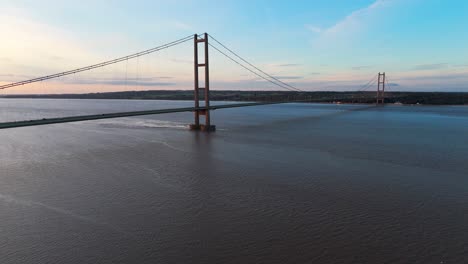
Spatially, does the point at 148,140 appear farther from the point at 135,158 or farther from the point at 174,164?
the point at 174,164

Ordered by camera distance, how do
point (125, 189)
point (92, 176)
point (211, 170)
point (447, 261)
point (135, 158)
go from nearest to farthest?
point (447, 261) → point (125, 189) → point (92, 176) → point (211, 170) → point (135, 158)

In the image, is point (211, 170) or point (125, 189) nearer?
point (125, 189)

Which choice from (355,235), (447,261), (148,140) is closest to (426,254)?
(447,261)

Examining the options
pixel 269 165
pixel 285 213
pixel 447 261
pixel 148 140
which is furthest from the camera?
pixel 148 140

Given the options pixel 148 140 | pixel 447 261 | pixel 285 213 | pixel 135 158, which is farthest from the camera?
pixel 148 140

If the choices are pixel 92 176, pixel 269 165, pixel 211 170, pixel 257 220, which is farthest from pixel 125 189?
pixel 269 165

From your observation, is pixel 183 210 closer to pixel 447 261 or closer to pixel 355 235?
pixel 355 235

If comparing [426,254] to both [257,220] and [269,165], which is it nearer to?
[257,220]

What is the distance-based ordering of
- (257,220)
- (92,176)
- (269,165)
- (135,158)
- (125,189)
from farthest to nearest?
(135,158) → (269,165) → (92,176) → (125,189) → (257,220)

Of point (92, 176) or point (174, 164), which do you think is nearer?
point (92, 176)
